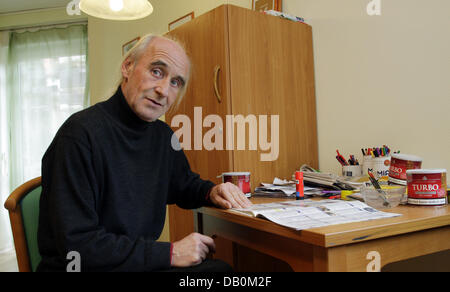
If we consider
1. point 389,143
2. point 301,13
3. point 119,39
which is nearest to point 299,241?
point 389,143

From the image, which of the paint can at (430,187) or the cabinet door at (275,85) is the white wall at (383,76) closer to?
the cabinet door at (275,85)

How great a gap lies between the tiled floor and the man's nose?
2.83m

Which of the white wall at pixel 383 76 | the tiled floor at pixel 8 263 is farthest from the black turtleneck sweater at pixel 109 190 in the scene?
the tiled floor at pixel 8 263

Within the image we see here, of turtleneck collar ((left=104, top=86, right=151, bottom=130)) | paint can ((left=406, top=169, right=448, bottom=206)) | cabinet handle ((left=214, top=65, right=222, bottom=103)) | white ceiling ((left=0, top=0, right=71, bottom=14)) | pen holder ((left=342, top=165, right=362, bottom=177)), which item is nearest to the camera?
paint can ((left=406, top=169, right=448, bottom=206))

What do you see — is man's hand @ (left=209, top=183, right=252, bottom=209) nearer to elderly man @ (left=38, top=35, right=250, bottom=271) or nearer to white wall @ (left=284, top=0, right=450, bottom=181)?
elderly man @ (left=38, top=35, right=250, bottom=271)

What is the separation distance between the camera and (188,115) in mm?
1870

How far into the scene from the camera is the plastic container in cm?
99

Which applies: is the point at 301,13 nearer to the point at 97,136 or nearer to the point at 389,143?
the point at 389,143

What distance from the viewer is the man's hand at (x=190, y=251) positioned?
0.91 metres

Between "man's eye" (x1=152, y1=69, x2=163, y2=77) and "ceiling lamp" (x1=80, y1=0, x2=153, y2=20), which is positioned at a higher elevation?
"ceiling lamp" (x1=80, y1=0, x2=153, y2=20)

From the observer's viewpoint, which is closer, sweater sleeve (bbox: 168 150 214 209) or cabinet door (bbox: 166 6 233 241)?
sweater sleeve (bbox: 168 150 214 209)

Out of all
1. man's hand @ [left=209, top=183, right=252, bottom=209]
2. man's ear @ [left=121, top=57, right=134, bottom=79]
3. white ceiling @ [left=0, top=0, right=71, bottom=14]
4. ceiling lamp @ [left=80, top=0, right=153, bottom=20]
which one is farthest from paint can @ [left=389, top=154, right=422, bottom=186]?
white ceiling @ [left=0, top=0, right=71, bottom=14]

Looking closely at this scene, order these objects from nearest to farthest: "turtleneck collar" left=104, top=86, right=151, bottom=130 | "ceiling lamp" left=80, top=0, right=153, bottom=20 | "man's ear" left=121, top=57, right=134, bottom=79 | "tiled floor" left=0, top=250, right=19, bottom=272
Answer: "turtleneck collar" left=104, top=86, right=151, bottom=130 → "man's ear" left=121, top=57, right=134, bottom=79 → "ceiling lamp" left=80, top=0, right=153, bottom=20 → "tiled floor" left=0, top=250, right=19, bottom=272

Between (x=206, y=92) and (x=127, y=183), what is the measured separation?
2.60 feet
